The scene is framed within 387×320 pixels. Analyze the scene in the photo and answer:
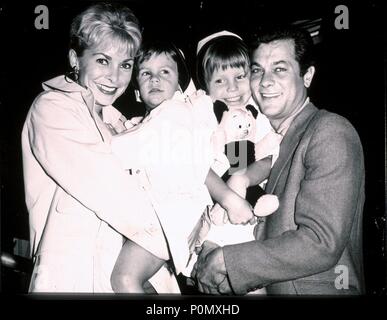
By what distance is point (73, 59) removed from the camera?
1.95 m

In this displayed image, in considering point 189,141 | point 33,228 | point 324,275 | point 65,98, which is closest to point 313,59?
point 189,141

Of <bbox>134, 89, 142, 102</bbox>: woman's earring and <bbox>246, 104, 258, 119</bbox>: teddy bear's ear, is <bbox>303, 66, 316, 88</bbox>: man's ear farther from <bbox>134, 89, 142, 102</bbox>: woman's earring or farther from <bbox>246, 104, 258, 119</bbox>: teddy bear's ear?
<bbox>134, 89, 142, 102</bbox>: woman's earring

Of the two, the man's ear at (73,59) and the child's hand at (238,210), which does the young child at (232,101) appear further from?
the man's ear at (73,59)

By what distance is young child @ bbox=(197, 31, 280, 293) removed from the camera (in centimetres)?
185

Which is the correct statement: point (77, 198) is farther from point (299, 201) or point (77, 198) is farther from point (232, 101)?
point (299, 201)

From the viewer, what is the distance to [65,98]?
1.86 metres

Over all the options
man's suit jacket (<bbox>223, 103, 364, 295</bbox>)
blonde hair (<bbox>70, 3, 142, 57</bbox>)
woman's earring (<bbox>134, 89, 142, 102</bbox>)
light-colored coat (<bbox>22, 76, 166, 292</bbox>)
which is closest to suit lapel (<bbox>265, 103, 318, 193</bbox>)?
man's suit jacket (<bbox>223, 103, 364, 295</bbox>)

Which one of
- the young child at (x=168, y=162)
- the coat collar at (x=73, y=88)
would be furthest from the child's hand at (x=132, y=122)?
the coat collar at (x=73, y=88)

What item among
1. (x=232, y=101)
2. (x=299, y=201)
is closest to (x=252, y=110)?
(x=232, y=101)

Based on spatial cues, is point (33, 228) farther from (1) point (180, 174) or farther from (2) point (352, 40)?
(2) point (352, 40)

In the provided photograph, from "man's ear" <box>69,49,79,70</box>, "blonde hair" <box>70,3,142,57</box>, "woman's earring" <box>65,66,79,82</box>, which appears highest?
"blonde hair" <box>70,3,142,57</box>

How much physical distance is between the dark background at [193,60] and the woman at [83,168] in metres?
0.07

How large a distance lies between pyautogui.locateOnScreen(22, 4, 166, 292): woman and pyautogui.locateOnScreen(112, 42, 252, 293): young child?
5 cm

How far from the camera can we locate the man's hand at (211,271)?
5.88ft
